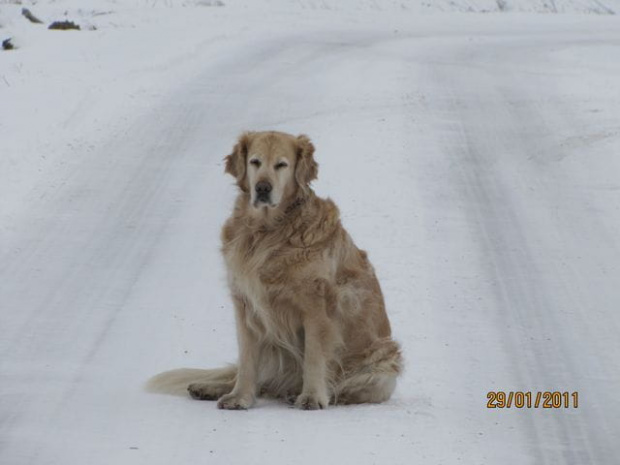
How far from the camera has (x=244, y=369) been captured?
6.96 m

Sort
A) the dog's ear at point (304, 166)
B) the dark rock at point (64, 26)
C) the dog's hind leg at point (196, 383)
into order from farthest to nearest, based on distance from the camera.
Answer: the dark rock at point (64, 26)
the dog's hind leg at point (196, 383)
the dog's ear at point (304, 166)

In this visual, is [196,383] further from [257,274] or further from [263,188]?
[263,188]

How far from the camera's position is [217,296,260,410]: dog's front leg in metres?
6.88

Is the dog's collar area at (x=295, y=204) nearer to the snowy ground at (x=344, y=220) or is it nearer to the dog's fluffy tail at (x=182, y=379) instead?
the dog's fluffy tail at (x=182, y=379)

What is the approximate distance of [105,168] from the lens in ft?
44.1

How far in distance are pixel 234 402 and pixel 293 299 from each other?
26.8 inches

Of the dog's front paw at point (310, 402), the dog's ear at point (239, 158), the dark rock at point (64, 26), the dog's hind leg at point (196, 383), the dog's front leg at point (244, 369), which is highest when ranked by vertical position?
the dog's ear at point (239, 158)

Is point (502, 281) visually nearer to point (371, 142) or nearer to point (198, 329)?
point (198, 329)

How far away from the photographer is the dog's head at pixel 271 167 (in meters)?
6.89

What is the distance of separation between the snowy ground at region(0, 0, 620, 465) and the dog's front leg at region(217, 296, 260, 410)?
5.8 inches

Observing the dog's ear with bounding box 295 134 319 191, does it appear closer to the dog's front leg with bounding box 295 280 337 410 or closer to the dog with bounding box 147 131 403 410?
the dog with bounding box 147 131 403 410

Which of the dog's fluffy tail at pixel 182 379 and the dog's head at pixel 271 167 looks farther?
the dog's fluffy tail at pixel 182 379
